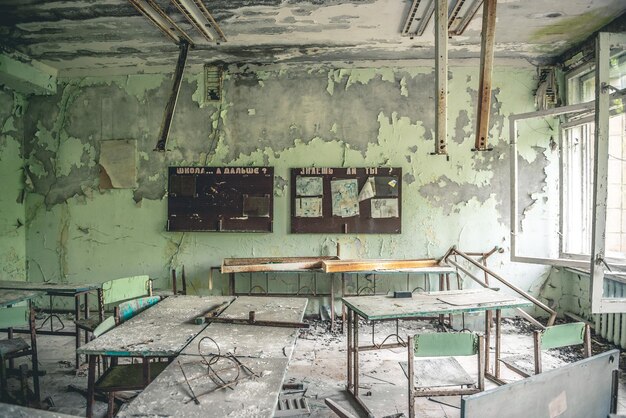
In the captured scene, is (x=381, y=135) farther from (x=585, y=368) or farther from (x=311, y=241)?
(x=585, y=368)

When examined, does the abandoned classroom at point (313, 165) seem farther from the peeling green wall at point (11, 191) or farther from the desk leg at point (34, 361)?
the desk leg at point (34, 361)

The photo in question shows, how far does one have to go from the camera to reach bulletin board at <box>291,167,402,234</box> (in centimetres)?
541

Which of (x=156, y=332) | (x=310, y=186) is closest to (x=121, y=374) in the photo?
(x=156, y=332)

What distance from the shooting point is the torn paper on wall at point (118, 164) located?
5637mm

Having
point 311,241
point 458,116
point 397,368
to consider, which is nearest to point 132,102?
point 311,241

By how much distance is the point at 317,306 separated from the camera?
18.0 feet

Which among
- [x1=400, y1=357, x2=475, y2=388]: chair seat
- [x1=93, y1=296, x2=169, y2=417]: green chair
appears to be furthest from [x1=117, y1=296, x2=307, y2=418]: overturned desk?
[x1=400, y1=357, x2=475, y2=388]: chair seat

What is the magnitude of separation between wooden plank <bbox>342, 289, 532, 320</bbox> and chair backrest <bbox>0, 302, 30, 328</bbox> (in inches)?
91.0

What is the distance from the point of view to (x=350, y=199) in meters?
5.43

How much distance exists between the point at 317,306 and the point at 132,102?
3699 mm

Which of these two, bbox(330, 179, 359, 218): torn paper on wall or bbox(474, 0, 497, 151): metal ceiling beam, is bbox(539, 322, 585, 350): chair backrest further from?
bbox(330, 179, 359, 218): torn paper on wall

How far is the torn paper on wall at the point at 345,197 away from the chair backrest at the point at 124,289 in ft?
8.46

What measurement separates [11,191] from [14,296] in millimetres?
2983

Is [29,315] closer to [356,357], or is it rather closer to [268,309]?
[268,309]
